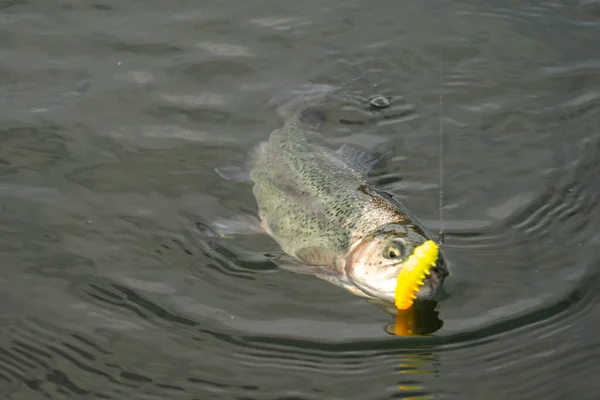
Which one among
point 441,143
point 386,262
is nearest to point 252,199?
point 386,262

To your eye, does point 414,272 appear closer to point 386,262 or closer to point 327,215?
point 386,262

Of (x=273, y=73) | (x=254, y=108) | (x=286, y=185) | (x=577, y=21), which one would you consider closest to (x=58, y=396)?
(x=286, y=185)

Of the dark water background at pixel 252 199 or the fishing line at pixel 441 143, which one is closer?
the dark water background at pixel 252 199

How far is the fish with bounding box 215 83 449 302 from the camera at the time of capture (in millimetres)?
5398

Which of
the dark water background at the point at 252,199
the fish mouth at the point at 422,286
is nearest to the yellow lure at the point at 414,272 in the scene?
the fish mouth at the point at 422,286

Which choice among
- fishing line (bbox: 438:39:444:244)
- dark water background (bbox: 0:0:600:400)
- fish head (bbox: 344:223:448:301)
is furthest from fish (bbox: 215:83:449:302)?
fishing line (bbox: 438:39:444:244)

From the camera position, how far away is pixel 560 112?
24.5ft

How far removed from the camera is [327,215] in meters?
5.91

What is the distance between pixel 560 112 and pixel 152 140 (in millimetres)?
3429

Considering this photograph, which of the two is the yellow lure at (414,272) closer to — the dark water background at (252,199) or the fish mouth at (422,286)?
the fish mouth at (422,286)

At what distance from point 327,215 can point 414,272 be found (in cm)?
94

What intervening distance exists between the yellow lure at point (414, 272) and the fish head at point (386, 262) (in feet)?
0.21

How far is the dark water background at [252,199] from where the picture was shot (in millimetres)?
5152

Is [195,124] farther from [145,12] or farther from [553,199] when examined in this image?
[553,199]
